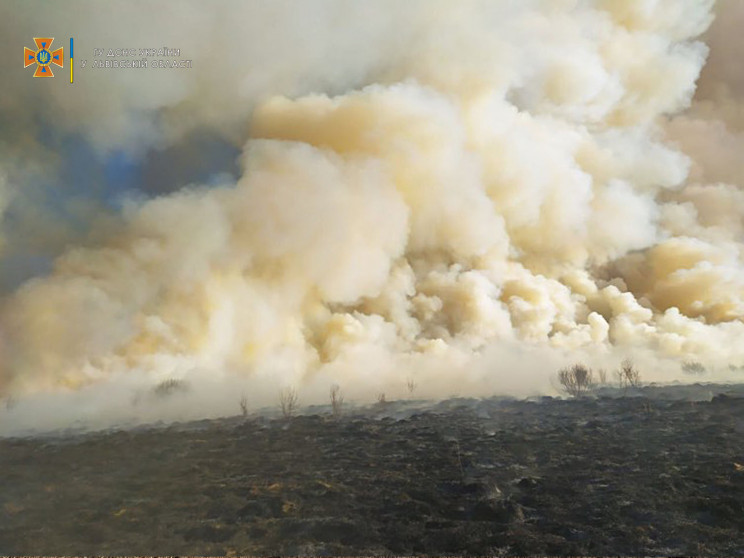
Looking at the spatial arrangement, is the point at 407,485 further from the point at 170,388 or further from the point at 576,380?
the point at 170,388

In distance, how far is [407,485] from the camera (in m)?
13.5

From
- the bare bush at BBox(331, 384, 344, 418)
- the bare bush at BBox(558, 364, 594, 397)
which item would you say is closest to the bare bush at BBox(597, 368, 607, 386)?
the bare bush at BBox(558, 364, 594, 397)

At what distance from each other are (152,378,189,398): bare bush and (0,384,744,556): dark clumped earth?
2914mm

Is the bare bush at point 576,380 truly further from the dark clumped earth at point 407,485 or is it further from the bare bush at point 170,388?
the bare bush at point 170,388

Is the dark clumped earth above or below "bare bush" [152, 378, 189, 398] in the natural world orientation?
below

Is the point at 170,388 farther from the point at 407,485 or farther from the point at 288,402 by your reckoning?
the point at 407,485

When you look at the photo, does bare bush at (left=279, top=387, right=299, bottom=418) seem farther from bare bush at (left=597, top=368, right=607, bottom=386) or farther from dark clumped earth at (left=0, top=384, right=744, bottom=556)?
bare bush at (left=597, top=368, right=607, bottom=386)

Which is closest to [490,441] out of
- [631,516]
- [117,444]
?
[631,516]

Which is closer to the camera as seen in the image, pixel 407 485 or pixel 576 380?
pixel 407 485

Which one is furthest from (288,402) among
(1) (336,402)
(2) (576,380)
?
(2) (576,380)

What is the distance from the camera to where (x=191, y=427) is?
19.0 m

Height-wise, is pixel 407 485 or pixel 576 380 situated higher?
pixel 576 380

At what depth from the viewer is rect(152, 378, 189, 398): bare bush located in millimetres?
21719

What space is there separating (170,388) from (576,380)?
768 inches
